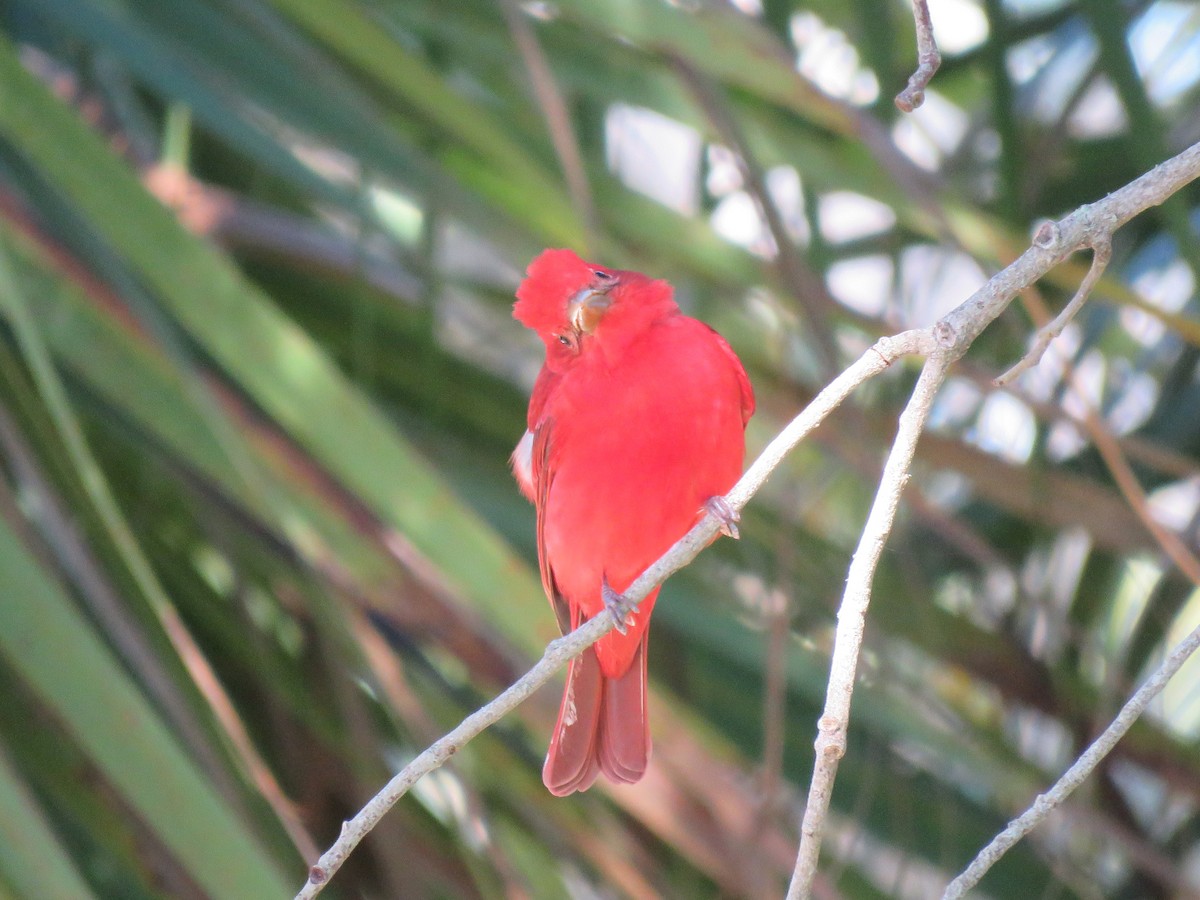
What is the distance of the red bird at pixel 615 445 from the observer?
2465mm

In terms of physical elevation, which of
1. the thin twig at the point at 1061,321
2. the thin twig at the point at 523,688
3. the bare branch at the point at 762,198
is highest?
the bare branch at the point at 762,198

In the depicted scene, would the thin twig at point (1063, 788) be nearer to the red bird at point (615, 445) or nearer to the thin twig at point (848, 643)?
the thin twig at point (848, 643)

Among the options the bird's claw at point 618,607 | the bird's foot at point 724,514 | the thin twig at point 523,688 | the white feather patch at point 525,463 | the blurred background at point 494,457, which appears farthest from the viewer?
the white feather patch at point 525,463

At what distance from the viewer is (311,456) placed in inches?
95.9

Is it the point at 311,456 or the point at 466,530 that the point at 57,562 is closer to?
the point at 311,456

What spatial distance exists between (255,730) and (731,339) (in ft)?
4.41

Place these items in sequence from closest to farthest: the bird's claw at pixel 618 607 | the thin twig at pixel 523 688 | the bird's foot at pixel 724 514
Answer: the thin twig at pixel 523 688
the bird's foot at pixel 724 514
the bird's claw at pixel 618 607

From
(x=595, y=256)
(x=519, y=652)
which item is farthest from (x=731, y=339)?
(x=519, y=652)

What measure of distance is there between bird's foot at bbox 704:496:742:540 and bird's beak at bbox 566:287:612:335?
0.39 metres

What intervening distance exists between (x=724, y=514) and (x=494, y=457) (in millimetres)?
1635

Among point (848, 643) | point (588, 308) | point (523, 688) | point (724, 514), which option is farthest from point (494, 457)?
point (848, 643)

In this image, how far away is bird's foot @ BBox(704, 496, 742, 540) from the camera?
1637mm

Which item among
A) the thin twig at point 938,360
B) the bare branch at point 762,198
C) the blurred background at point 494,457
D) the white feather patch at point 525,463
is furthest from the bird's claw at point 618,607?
the bare branch at point 762,198

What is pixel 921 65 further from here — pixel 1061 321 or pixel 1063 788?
pixel 1063 788
